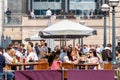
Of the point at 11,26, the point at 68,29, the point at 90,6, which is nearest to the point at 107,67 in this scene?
the point at 68,29

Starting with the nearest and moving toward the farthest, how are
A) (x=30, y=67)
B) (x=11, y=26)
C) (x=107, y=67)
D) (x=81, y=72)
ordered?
(x=81, y=72), (x=107, y=67), (x=30, y=67), (x=11, y=26)

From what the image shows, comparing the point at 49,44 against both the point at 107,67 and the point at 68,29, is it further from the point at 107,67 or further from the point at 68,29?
the point at 107,67

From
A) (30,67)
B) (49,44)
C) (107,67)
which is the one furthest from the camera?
(49,44)

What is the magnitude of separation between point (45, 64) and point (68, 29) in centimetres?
520

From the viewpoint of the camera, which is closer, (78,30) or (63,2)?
(78,30)

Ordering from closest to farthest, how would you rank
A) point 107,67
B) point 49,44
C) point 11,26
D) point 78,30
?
point 107,67 → point 78,30 → point 49,44 → point 11,26

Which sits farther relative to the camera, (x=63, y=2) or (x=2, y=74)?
(x=63, y=2)

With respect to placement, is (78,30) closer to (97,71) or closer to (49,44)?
(97,71)

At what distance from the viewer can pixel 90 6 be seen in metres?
73.6

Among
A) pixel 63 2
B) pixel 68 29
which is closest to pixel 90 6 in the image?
pixel 63 2

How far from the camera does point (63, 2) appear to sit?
2921 inches

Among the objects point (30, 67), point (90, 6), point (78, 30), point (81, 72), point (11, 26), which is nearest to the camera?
point (81, 72)

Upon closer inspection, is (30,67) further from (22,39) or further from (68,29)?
(22,39)

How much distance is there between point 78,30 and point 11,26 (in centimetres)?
2993
